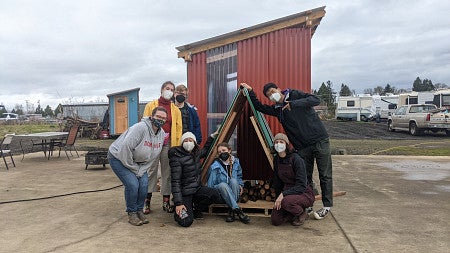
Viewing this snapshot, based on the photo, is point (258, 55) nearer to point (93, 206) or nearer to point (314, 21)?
point (314, 21)

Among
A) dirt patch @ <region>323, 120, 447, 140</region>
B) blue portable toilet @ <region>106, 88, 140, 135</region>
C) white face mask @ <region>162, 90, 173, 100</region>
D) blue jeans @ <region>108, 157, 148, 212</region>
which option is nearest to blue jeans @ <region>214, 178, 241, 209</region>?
blue jeans @ <region>108, 157, 148, 212</region>

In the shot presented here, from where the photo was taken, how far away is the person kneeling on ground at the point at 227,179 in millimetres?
4707

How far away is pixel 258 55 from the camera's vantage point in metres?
6.22

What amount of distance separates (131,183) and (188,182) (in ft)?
2.27

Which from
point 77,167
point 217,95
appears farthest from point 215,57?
point 77,167

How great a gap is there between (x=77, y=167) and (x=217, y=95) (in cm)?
497

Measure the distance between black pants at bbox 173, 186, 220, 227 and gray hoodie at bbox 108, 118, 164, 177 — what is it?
665 mm

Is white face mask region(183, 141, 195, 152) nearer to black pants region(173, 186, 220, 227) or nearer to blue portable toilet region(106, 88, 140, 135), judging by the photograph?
black pants region(173, 186, 220, 227)

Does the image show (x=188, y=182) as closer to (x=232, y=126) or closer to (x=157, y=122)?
(x=157, y=122)

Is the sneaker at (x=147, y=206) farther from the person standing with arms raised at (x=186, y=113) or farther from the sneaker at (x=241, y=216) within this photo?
the sneaker at (x=241, y=216)

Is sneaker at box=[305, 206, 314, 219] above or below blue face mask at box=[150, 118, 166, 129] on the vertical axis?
below

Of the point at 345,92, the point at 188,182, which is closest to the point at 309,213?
the point at 188,182

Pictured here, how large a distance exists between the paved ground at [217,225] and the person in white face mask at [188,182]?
10.0 inches

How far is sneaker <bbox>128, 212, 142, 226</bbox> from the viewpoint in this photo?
4596 millimetres
